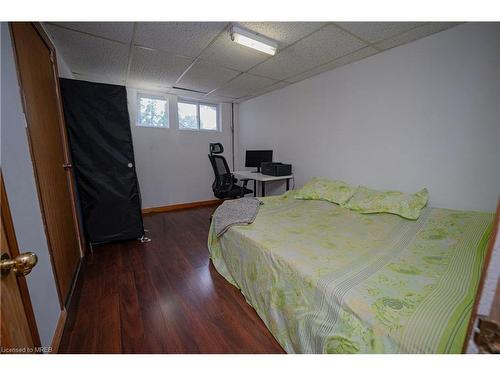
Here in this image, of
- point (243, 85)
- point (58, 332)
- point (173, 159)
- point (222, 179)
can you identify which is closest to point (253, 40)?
point (243, 85)

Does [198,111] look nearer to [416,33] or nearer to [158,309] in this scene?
[416,33]

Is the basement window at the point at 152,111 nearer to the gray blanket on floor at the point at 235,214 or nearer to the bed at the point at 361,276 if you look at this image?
the gray blanket on floor at the point at 235,214

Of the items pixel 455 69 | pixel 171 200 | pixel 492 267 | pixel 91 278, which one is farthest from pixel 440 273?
pixel 171 200

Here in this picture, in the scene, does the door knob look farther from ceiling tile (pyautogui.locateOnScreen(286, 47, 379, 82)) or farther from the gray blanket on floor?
ceiling tile (pyautogui.locateOnScreen(286, 47, 379, 82))

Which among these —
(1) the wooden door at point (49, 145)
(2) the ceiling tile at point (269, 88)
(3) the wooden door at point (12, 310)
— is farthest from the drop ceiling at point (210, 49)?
(3) the wooden door at point (12, 310)

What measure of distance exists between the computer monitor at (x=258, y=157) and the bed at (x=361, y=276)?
75.6 inches

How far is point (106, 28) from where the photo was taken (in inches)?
71.6

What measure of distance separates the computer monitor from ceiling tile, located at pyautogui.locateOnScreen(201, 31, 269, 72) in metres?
1.52

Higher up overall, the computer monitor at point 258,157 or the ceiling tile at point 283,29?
the ceiling tile at point 283,29

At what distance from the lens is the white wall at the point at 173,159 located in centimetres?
394

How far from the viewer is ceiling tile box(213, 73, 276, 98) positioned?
10.4 ft

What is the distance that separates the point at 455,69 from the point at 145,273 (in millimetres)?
3445

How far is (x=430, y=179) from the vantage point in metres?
2.08

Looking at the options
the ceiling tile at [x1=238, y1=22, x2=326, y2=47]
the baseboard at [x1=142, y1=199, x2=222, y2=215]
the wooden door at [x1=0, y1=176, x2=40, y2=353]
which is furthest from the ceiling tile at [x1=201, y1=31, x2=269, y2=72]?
the baseboard at [x1=142, y1=199, x2=222, y2=215]
